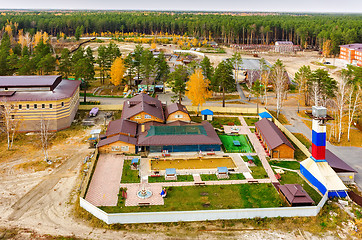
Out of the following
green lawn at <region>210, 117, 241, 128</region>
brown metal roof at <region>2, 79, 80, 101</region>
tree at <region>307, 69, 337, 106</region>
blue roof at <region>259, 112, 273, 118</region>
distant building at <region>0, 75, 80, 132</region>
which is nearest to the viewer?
distant building at <region>0, 75, 80, 132</region>

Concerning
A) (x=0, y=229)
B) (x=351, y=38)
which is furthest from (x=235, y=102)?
(x=351, y=38)

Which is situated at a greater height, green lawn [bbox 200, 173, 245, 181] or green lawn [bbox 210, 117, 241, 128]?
green lawn [bbox 210, 117, 241, 128]

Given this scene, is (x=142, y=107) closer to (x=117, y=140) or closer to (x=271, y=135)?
(x=117, y=140)

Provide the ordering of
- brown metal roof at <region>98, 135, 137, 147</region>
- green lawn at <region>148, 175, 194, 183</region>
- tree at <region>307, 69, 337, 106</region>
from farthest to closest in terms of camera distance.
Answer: tree at <region>307, 69, 337, 106</region> → brown metal roof at <region>98, 135, 137, 147</region> → green lawn at <region>148, 175, 194, 183</region>

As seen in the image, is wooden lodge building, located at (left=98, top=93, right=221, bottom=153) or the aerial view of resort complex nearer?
the aerial view of resort complex

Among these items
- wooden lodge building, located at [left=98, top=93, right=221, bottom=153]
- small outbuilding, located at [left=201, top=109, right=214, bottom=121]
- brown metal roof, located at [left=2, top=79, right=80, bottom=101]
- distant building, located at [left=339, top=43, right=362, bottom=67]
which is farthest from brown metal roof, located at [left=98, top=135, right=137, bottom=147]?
distant building, located at [left=339, top=43, right=362, bottom=67]

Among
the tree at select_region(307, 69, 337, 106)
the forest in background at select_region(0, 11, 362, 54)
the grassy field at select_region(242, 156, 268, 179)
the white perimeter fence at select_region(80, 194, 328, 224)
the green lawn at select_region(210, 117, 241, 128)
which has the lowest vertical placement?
the white perimeter fence at select_region(80, 194, 328, 224)

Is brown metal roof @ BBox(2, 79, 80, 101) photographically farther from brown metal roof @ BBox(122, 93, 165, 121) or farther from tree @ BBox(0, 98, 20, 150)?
brown metal roof @ BBox(122, 93, 165, 121)
